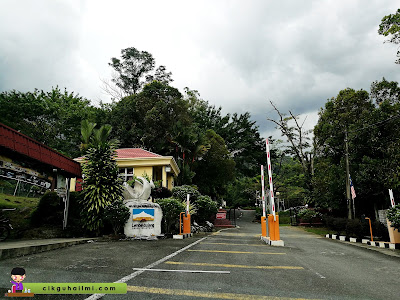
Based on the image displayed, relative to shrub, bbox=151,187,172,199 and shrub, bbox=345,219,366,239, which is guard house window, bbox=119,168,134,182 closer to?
shrub, bbox=151,187,172,199

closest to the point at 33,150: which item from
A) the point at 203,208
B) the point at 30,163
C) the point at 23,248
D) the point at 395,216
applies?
the point at 30,163

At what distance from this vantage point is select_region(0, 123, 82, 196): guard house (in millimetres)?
7680

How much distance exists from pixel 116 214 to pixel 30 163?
11.1ft

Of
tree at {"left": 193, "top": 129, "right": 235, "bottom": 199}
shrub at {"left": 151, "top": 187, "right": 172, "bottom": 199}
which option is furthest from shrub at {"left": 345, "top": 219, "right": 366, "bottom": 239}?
tree at {"left": 193, "top": 129, "right": 235, "bottom": 199}

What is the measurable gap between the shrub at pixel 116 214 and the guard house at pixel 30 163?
2.26m

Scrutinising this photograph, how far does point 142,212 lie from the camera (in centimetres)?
1081

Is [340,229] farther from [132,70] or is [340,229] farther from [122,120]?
[132,70]

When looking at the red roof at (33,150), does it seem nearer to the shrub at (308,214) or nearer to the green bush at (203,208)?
the green bush at (203,208)

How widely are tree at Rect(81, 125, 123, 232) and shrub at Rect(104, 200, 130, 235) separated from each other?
21 centimetres

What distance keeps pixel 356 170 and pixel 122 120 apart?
74.6ft

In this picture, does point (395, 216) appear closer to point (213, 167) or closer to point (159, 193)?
point (159, 193)

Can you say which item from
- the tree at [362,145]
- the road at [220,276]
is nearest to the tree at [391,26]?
the tree at [362,145]

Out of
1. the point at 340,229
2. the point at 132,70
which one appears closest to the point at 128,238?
the point at 340,229

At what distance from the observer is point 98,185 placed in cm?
1040
